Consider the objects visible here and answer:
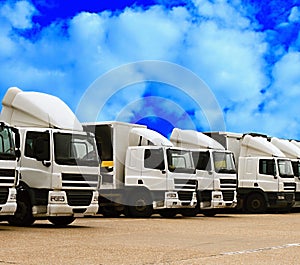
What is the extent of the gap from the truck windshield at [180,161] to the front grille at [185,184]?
34 cm

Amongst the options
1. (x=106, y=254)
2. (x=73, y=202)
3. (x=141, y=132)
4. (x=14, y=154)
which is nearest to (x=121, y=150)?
(x=141, y=132)

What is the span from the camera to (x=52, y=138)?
54.0 ft

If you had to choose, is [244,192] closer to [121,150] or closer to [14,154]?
[121,150]

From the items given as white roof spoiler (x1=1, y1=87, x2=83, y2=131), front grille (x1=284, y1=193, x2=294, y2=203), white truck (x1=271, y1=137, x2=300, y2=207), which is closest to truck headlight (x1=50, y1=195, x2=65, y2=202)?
white roof spoiler (x1=1, y1=87, x2=83, y2=131)

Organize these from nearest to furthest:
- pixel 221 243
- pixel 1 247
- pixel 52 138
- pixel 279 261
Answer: pixel 279 261 → pixel 1 247 → pixel 221 243 → pixel 52 138

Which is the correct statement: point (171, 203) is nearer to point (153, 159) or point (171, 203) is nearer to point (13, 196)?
point (153, 159)

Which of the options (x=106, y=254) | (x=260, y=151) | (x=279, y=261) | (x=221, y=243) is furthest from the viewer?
(x=260, y=151)

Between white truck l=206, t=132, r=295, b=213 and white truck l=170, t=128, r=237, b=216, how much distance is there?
2.60 m

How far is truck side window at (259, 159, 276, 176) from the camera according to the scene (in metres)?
28.7

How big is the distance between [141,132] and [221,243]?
1078cm

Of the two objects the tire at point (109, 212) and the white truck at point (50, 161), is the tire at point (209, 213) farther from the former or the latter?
the white truck at point (50, 161)

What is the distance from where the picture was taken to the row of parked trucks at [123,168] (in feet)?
53.5

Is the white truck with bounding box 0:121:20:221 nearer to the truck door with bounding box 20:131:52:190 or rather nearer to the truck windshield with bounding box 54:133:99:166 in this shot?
the truck door with bounding box 20:131:52:190

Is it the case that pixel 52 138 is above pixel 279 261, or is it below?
above
